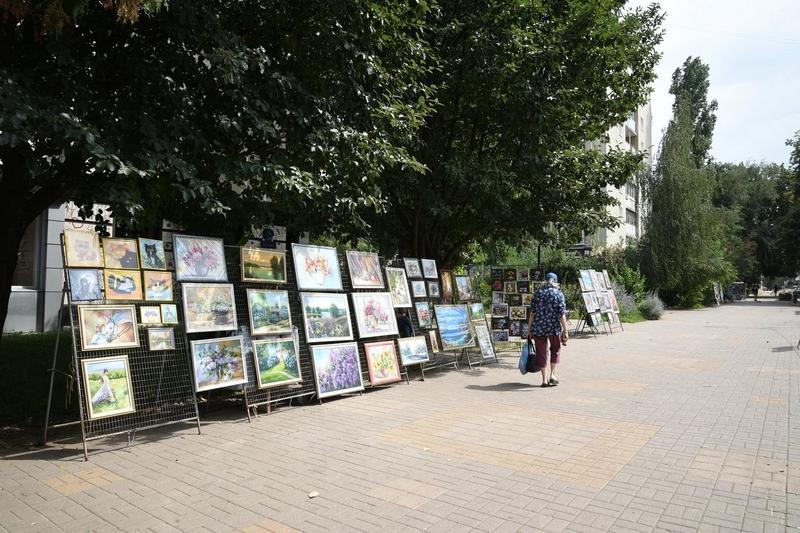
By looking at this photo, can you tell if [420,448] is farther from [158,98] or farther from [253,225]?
[158,98]

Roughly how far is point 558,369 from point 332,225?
5480 mm

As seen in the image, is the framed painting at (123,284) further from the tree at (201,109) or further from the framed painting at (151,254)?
the tree at (201,109)

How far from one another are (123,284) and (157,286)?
1.38 ft

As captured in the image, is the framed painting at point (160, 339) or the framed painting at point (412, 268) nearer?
the framed painting at point (160, 339)

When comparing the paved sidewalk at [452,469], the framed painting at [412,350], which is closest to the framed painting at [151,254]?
the paved sidewalk at [452,469]

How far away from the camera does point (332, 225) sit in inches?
413

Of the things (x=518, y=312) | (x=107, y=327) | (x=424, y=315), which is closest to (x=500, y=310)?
(x=518, y=312)

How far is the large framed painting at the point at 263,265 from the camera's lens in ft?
25.6

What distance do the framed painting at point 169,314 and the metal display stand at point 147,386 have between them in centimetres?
10

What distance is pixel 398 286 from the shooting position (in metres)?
10.4

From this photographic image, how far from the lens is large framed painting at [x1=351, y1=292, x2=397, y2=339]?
929cm

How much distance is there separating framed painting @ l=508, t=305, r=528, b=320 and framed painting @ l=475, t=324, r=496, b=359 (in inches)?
105

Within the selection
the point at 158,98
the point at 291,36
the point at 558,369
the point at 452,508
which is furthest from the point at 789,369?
the point at 158,98

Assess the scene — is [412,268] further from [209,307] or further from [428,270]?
[209,307]
